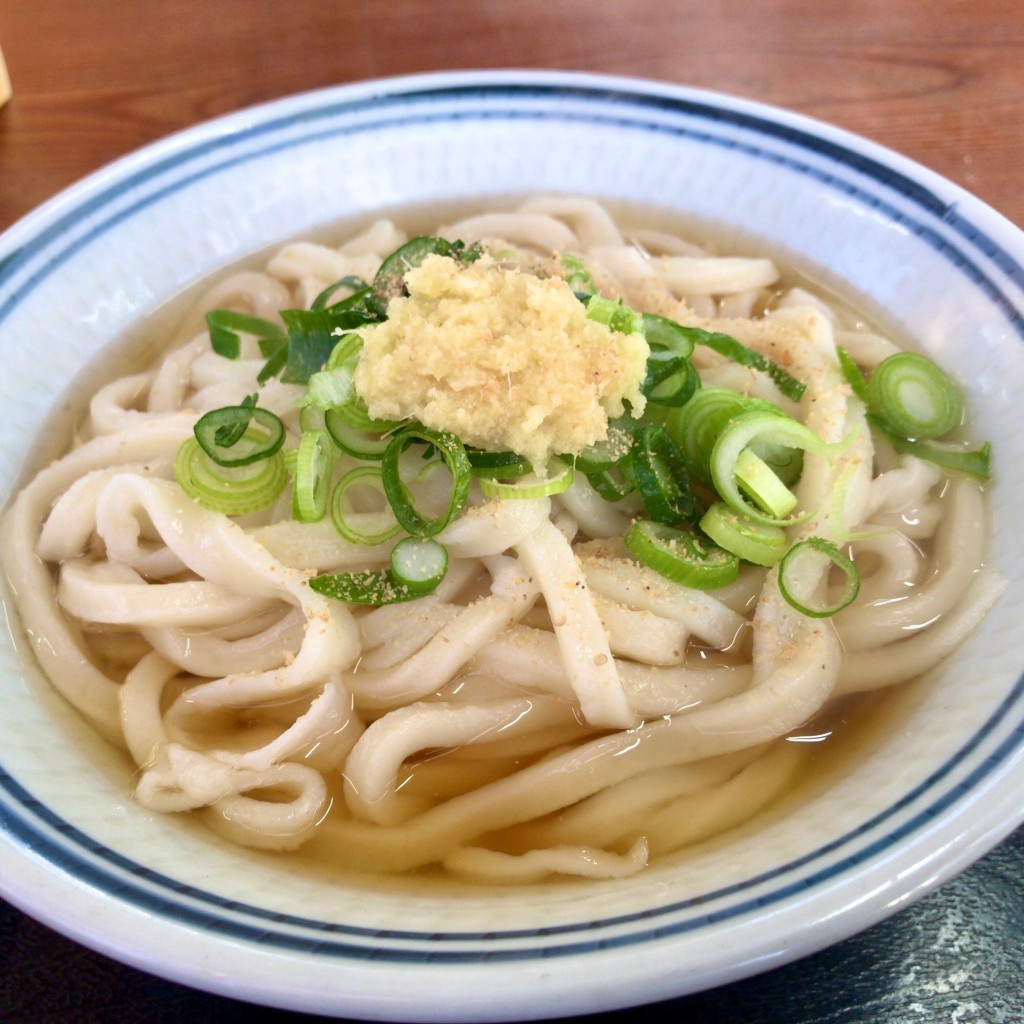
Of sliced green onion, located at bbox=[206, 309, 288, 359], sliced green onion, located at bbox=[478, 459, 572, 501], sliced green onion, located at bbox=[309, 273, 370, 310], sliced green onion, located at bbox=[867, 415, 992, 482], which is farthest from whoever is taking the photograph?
sliced green onion, located at bbox=[206, 309, 288, 359]

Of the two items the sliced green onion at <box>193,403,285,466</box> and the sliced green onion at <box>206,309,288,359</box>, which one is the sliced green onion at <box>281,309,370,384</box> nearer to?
the sliced green onion at <box>193,403,285,466</box>

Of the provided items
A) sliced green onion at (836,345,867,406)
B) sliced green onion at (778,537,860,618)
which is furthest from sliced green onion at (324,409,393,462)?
sliced green onion at (836,345,867,406)

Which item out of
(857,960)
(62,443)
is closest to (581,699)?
(857,960)

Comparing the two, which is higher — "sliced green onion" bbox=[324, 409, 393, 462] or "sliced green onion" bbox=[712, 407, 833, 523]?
"sliced green onion" bbox=[324, 409, 393, 462]

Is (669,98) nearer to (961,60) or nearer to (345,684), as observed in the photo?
(961,60)

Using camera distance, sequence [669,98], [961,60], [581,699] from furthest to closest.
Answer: [961,60], [669,98], [581,699]

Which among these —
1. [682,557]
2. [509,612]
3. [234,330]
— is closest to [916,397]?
[682,557]
